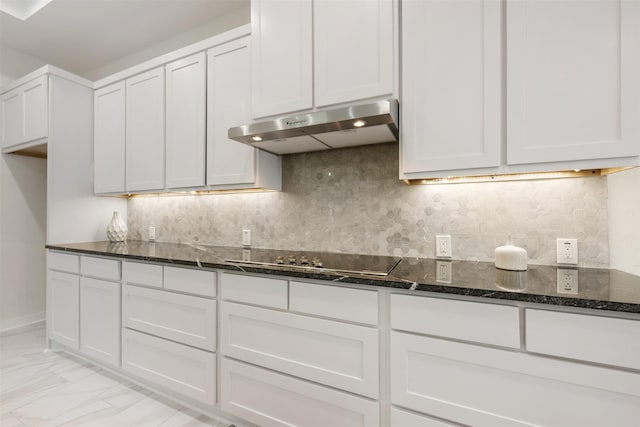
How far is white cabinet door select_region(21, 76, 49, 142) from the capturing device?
2674 mm

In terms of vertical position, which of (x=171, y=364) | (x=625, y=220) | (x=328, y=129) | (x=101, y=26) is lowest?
(x=171, y=364)

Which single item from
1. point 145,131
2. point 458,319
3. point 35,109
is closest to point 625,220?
point 458,319

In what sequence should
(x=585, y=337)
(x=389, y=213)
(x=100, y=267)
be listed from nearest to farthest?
(x=585, y=337)
(x=389, y=213)
(x=100, y=267)

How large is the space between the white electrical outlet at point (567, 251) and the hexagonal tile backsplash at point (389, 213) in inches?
1.2

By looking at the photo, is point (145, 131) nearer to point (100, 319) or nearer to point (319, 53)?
point (100, 319)

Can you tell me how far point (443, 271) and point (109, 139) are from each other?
3083mm

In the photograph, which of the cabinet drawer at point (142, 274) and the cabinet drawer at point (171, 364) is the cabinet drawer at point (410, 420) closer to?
the cabinet drawer at point (171, 364)

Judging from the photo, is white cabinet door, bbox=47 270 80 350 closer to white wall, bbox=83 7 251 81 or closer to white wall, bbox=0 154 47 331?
white wall, bbox=0 154 47 331

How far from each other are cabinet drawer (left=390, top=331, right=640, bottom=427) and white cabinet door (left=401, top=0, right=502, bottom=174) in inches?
32.8

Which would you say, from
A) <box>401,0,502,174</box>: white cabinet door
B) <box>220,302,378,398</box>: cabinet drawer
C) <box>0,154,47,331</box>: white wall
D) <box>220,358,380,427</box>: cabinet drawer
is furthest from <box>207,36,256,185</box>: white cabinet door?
<box>0,154,47,331</box>: white wall

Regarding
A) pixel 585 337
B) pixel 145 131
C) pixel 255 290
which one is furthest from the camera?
pixel 145 131

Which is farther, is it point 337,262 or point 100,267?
point 100,267

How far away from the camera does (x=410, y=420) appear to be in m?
1.21

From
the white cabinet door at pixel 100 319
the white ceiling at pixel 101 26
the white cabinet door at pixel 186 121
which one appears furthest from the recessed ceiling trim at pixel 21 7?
the white cabinet door at pixel 100 319
